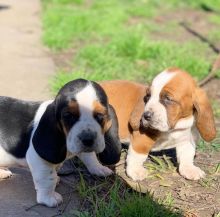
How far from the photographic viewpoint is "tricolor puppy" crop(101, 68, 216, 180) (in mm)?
4121

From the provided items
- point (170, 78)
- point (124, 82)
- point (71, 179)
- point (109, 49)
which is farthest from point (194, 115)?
point (109, 49)

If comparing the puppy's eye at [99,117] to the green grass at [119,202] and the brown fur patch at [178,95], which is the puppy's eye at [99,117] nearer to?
the green grass at [119,202]

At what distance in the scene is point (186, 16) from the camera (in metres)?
10.9

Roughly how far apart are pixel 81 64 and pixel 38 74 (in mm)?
647

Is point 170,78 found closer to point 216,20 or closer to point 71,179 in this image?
point 71,179

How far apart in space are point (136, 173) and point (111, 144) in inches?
26.6

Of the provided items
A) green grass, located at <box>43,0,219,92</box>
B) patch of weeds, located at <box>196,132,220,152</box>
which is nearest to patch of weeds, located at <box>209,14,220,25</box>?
green grass, located at <box>43,0,219,92</box>

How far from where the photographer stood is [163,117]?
13.4 ft

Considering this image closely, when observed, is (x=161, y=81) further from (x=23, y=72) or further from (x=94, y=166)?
(x=23, y=72)

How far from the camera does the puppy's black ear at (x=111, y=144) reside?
145 inches

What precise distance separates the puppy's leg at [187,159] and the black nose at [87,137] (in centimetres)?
126

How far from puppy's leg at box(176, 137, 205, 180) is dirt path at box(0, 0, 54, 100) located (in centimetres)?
191

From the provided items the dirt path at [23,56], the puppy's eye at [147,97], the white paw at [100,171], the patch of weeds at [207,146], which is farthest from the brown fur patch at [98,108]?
the dirt path at [23,56]

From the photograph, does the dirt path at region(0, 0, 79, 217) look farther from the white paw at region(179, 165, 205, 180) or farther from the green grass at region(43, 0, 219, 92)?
the white paw at region(179, 165, 205, 180)
